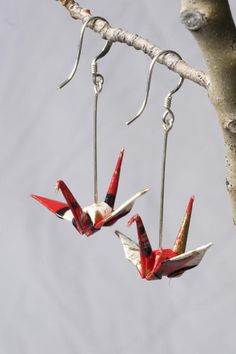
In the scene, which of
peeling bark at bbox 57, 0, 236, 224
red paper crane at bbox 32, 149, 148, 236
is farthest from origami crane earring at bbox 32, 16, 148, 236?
peeling bark at bbox 57, 0, 236, 224

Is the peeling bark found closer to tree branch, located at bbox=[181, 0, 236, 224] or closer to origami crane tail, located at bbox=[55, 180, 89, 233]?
tree branch, located at bbox=[181, 0, 236, 224]

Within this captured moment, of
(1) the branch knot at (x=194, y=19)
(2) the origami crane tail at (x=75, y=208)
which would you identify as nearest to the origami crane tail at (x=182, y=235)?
(2) the origami crane tail at (x=75, y=208)

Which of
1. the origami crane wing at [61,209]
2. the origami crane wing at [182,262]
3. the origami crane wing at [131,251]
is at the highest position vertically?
the origami crane wing at [61,209]

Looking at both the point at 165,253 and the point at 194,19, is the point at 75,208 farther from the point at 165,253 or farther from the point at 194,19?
the point at 194,19

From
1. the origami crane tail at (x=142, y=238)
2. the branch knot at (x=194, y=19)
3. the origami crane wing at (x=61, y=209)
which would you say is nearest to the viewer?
the branch knot at (x=194, y=19)

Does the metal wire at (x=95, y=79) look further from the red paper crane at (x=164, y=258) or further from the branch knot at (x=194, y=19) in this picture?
the branch knot at (x=194, y=19)

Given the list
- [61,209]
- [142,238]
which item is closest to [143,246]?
[142,238]
